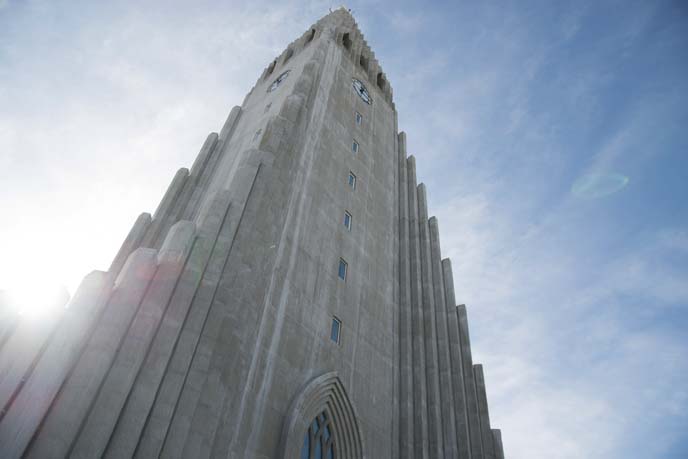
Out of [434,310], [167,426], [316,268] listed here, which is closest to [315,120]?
[316,268]

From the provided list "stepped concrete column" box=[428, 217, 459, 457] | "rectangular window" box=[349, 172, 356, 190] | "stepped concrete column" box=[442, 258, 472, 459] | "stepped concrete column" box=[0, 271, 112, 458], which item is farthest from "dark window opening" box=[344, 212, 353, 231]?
"stepped concrete column" box=[0, 271, 112, 458]

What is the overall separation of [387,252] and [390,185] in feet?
26.1

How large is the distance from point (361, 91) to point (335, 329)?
1052 inches

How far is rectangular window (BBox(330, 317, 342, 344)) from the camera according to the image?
2378 centimetres

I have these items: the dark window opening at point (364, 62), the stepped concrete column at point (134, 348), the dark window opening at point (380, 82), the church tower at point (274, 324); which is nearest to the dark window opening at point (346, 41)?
the dark window opening at point (364, 62)

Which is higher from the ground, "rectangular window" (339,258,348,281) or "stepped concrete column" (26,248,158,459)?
"rectangular window" (339,258,348,281)

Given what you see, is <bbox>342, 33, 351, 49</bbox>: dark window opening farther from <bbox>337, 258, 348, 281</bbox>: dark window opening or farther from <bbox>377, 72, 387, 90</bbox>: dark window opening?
<bbox>337, 258, 348, 281</bbox>: dark window opening

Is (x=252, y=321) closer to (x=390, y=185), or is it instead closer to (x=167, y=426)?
(x=167, y=426)

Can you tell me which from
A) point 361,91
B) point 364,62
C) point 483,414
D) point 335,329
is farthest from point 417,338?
point 364,62

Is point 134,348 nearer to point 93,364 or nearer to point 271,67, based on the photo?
point 93,364

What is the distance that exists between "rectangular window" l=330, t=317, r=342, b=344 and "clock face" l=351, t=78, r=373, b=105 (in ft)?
81.7

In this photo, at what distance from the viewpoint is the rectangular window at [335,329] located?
78.0ft

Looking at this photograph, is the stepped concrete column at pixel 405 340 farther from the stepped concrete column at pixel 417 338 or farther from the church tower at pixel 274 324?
the stepped concrete column at pixel 417 338

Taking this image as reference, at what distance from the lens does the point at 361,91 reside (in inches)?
1725
